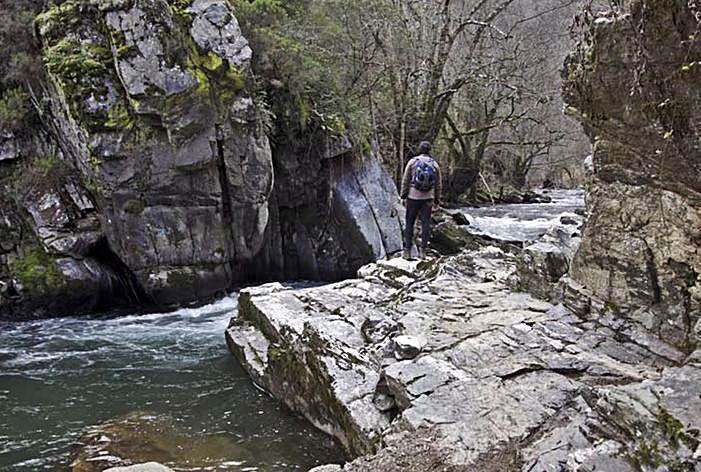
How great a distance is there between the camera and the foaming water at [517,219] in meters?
16.3

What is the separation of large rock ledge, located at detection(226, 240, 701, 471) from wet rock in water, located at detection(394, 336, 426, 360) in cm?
1

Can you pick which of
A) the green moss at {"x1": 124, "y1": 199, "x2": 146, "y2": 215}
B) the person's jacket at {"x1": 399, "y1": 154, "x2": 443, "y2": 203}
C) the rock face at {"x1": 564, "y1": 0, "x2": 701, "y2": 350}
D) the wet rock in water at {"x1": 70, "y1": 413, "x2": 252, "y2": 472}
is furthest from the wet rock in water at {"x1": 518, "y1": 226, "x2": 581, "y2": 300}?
the green moss at {"x1": 124, "y1": 199, "x2": 146, "y2": 215}

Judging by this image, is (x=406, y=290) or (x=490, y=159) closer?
(x=406, y=290)

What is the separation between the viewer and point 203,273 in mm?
12164

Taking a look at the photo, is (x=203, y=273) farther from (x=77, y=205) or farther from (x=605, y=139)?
(x=605, y=139)

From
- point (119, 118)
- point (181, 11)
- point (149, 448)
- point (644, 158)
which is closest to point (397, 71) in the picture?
point (181, 11)

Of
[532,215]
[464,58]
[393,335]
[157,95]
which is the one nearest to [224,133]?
[157,95]

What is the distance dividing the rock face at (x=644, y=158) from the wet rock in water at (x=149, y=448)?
424cm

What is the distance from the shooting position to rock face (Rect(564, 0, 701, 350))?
12.9ft

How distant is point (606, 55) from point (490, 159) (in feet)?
80.5

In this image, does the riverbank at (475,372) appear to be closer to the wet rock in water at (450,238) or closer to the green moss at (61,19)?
the wet rock in water at (450,238)

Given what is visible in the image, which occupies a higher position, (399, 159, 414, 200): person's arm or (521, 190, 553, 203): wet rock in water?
(399, 159, 414, 200): person's arm

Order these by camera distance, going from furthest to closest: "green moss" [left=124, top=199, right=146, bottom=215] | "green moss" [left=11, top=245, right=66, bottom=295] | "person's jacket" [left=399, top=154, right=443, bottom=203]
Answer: "green moss" [left=124, top=199, right=146, bottom=215], "green moss" [left=11, top=245, right=66, bottom=295], "person's jacket" [left=399, top=154, right=443, bottom=203]

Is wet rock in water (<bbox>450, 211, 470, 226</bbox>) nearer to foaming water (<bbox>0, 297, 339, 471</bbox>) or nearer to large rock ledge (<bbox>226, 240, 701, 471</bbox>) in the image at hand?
foaming water (<bbox>0, 297, 339, 471</bbox>)
